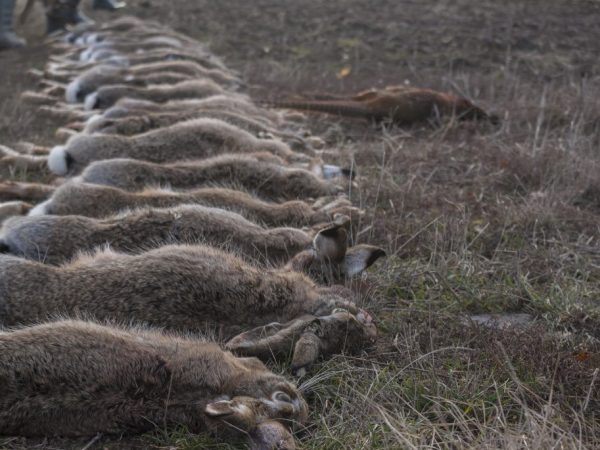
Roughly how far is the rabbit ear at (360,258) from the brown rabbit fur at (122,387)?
1.15 meters

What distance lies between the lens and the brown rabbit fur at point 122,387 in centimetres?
306

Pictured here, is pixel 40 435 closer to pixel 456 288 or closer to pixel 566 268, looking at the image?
pixel 456 288

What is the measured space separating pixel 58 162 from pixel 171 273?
2550mm

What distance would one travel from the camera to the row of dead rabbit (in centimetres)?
315

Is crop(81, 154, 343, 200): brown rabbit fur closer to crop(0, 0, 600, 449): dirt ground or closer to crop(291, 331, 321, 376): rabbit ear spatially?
crop(0, 0, 600, 449): dirt ground

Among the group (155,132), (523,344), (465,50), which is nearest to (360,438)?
(523,344)

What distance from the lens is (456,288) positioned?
461 centimetres

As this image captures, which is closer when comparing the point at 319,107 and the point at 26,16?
Answer: the point at 319,107

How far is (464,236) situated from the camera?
16.5ft

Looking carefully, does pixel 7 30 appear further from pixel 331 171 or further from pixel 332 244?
pixel 332 244

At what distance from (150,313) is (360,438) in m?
1.15

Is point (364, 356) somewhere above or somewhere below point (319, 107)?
above

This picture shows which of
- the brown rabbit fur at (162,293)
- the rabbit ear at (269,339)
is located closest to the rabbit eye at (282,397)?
the rabbit ear at (269,339)

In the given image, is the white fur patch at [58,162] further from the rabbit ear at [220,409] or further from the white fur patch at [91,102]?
the rabbit ear at [220,409]
